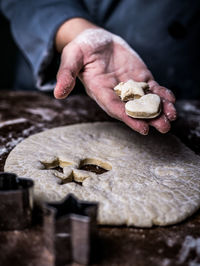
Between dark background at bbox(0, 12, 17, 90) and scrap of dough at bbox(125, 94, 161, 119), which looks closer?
scrap of dough at bbox(125, 94, 161, 119)

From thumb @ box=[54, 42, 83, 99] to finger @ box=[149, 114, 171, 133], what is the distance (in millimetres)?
429

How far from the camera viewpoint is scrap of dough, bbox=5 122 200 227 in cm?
117

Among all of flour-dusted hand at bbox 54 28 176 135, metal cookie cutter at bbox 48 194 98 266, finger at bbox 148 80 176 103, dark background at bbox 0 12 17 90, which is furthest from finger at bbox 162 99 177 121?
dark background at bbox 0 12 17 90

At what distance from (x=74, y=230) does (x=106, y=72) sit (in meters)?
1.17

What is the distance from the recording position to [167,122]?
4.75 feet

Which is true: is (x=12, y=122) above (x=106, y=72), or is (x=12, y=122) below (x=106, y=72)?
below

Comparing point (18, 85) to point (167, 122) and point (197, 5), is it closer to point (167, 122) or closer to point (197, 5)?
point (197, 5)

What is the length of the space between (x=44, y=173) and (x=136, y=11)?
177 cm

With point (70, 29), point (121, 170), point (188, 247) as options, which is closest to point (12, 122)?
point (70, 29)


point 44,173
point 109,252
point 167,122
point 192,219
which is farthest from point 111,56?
point 109,252

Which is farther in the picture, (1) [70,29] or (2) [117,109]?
(1) [70,29]

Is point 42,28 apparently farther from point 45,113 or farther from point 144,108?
point 144,108

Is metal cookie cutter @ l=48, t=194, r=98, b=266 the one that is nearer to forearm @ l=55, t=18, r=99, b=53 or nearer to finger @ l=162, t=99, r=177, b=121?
finger @ l=162, t=99, r=177, b=121

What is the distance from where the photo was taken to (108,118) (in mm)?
2213
